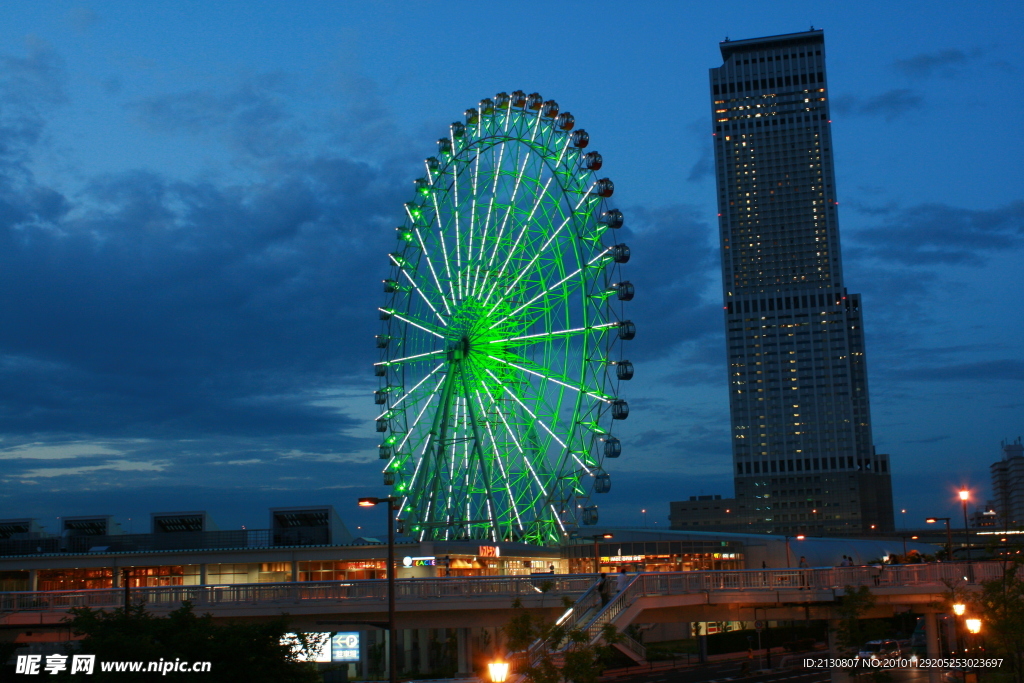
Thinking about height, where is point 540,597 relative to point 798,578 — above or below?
below

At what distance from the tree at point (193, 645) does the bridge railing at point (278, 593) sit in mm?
7004

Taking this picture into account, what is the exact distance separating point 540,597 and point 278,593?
28.7 feet

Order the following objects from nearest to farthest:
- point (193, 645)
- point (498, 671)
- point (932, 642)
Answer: point (498, 671), point (193, 645), point (932, 642)

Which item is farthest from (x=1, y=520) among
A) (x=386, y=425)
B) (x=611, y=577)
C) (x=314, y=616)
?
(x=611, y=577)

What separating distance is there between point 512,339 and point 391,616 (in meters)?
34.2

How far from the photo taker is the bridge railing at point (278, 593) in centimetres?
3650

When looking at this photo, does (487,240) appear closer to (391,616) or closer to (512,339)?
(512,339)

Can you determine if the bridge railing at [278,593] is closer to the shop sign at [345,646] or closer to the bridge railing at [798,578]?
the shop sign at [345,646]

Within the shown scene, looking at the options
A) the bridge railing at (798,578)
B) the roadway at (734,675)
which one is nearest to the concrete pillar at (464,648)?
the bridge railing at (798,578)

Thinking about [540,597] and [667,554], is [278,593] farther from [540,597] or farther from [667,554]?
[667,554]

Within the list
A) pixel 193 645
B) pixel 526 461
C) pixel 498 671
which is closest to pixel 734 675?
pixel 526 461

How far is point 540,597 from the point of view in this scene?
38250 millimetres

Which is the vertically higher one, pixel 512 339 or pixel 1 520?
pixel 512 339

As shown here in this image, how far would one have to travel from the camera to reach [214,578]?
2672 inches
